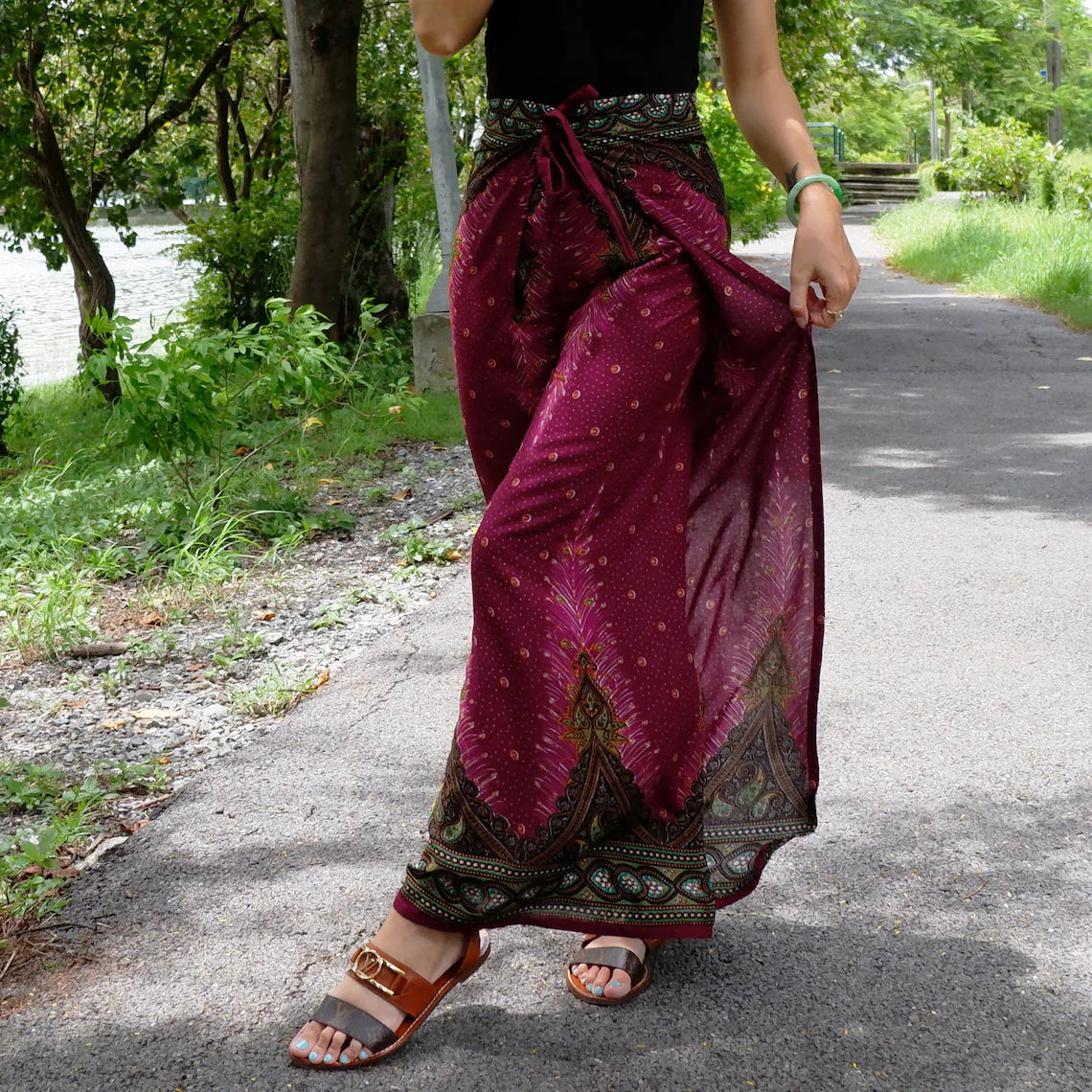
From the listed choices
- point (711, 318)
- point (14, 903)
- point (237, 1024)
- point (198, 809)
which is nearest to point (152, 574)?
point (198, 809)

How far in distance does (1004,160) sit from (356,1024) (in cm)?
2414

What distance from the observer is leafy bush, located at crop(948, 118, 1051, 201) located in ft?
76.1

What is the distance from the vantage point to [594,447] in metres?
2.09

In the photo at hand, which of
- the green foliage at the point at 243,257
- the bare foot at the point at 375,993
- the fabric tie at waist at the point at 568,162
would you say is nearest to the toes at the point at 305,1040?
the bare foot at the point at 375,993

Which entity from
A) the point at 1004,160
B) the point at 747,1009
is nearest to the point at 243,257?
the point at 747,1009

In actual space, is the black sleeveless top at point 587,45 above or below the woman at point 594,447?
above

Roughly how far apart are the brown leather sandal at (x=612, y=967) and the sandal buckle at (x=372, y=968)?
12.5 inches

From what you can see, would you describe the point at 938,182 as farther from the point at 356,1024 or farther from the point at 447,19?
the point at 356,1024

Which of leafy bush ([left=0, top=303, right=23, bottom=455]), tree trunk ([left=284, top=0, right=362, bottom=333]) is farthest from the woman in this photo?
tree trunk ([left=284, top=0, right=362, bottom=333])

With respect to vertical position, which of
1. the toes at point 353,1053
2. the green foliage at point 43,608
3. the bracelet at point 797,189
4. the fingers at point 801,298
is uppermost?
the bracelet at point 797,189

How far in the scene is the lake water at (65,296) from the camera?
14.0 meters

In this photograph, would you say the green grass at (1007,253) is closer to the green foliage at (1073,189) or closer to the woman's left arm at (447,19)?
the green foliage at (1073,189)

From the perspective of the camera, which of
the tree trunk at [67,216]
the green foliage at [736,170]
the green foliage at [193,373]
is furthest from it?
the green foliage at [736,170]

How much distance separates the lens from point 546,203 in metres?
2.15
